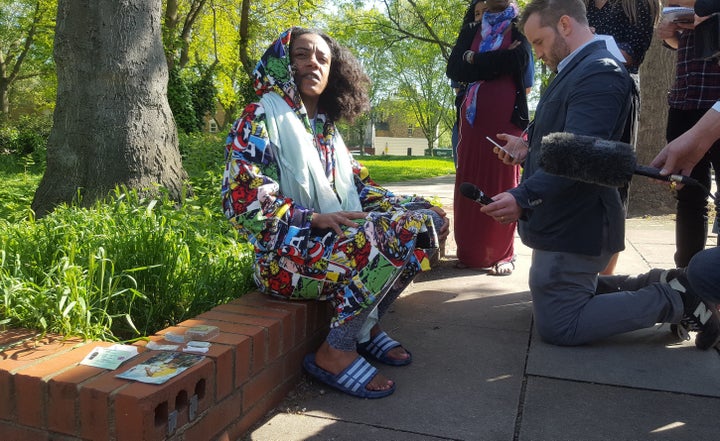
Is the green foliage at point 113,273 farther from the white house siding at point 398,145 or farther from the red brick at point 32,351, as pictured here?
the white house siding at point 398,145

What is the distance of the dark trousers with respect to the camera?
355 cm

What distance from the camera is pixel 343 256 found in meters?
2.50

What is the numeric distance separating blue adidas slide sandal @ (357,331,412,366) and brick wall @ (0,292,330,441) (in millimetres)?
561

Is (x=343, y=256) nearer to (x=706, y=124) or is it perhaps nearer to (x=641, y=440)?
(x=641, y=440)

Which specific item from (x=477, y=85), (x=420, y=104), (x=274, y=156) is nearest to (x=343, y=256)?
(x=274, y=156)

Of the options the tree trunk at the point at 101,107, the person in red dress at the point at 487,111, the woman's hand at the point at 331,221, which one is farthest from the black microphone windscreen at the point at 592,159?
the tree trunk at the point at 101,107

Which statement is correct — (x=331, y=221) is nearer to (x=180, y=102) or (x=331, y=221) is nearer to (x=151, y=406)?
(x=151, y=406)

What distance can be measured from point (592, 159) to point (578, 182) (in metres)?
0.82

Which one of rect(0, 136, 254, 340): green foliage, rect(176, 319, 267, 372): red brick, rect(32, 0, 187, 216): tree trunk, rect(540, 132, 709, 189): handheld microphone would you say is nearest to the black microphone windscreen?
rect(540, 132, 709, 189): handheld microphone

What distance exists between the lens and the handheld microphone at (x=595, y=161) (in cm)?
216

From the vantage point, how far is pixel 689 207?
3.70 metres

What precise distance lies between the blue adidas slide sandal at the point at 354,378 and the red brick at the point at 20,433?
42.0 inches

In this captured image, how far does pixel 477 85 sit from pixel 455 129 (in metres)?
0.51

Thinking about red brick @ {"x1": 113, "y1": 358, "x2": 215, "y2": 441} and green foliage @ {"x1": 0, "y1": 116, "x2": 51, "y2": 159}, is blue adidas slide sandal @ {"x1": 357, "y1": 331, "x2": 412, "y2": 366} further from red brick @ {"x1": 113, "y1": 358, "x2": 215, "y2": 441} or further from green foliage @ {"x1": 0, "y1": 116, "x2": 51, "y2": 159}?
green foliage @ {"x1": 0, "y1": 116, "x2": 51, "y2": 159}
